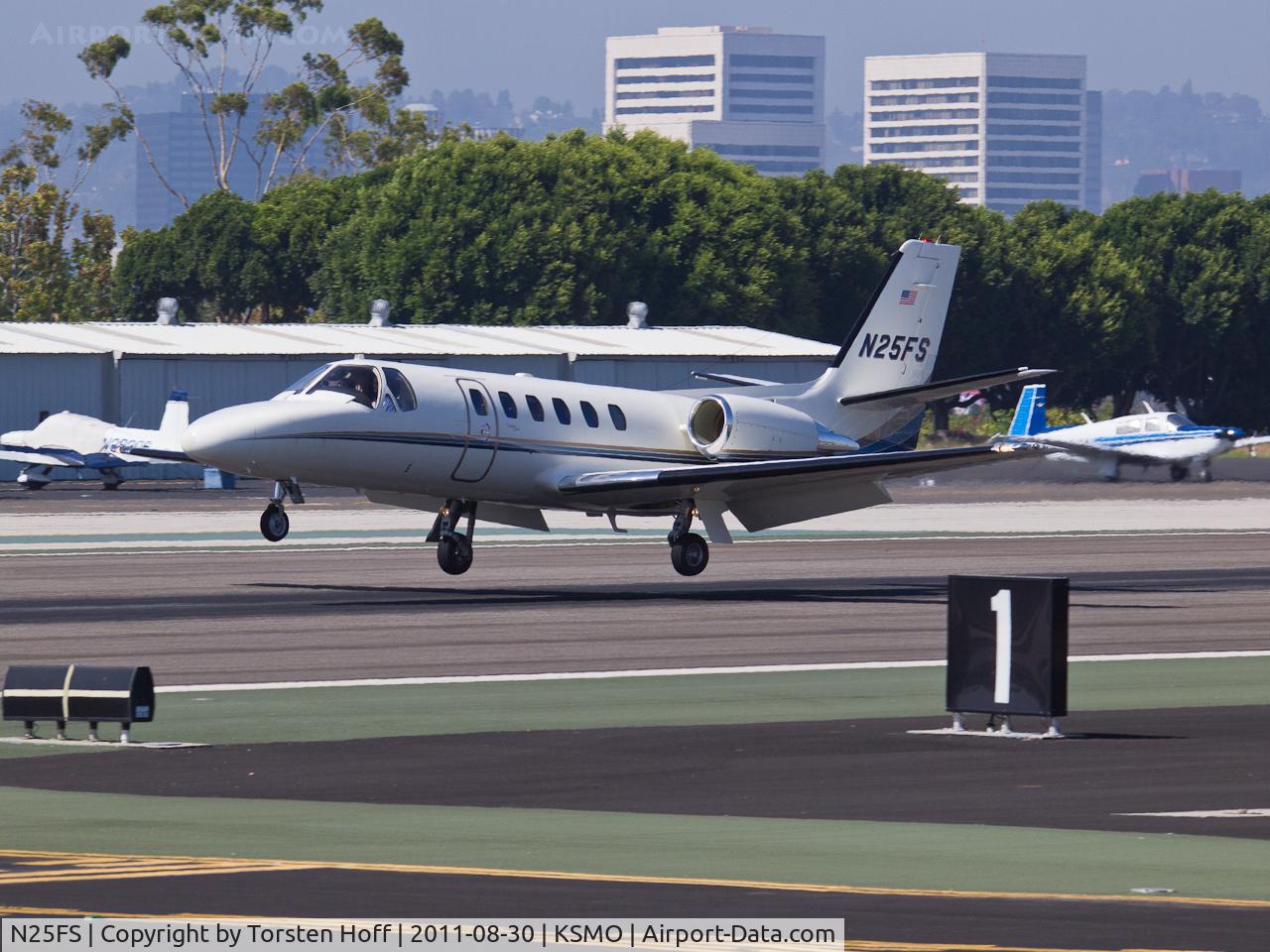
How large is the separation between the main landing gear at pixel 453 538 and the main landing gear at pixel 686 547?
126 inches

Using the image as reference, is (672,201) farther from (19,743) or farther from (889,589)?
(19,743)

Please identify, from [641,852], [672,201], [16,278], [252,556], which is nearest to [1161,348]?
[672,201]

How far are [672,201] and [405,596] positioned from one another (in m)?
86.6

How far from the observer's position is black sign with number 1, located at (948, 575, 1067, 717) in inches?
714

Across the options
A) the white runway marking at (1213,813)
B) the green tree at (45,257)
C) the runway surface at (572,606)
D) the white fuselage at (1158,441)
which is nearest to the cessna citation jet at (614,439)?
the runway surface at (572,606)

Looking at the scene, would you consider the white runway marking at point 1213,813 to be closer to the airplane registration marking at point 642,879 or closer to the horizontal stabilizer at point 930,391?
the airplane registration marking at point 642,879

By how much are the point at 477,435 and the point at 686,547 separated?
4239 mm

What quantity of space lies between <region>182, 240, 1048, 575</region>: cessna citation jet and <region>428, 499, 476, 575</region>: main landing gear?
3 cm

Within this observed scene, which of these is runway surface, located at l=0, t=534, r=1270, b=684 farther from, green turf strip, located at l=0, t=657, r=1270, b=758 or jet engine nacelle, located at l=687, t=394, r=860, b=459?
jet engine nacelle, located at l=687, t=394, r=860, b=459

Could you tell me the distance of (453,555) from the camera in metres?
36.0

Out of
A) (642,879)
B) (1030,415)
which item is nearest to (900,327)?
(642,879)

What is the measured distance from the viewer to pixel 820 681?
76.7 ft

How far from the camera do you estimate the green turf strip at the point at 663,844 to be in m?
12.4

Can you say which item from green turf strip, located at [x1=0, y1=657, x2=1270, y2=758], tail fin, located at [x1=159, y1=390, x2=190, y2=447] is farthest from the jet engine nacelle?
tail fin, located at [x1=159, y1=390, x2=190, y2=447]
